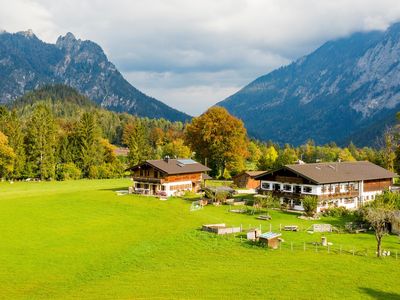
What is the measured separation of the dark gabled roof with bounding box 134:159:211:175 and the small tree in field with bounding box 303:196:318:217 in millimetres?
23758

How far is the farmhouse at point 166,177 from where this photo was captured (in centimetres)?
7619

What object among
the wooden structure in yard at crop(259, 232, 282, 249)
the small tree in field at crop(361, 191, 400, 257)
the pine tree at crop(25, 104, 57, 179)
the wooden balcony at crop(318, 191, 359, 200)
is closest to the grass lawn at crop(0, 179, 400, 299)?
the wooden structure in yard at crop(259, 232, 282, 249)

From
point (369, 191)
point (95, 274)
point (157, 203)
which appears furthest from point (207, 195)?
point (95, 274)

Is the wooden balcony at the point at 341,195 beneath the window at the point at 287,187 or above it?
beneath

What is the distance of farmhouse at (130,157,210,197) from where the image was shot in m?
76.2

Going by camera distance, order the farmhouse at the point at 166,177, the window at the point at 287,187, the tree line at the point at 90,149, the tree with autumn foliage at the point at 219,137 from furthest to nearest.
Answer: the tree line at the point at 90,149 < the tree with autumn foliage at the point at 219,137 < the farmhouse at the point at 166,177 < the window at the point at 287,187

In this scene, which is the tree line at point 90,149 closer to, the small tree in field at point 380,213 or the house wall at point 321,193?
the house wall at point 321,193

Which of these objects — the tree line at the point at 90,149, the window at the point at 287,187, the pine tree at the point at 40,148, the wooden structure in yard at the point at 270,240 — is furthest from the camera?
the pine tree at the point at 40,148

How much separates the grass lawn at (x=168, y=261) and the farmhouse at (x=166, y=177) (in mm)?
17910

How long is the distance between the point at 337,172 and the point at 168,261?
40037 mm

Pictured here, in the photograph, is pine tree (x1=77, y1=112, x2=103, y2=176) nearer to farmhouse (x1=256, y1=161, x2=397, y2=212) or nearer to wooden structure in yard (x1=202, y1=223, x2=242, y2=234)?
farmhouse (x1=256, y1=161, x2=397, y2=212)

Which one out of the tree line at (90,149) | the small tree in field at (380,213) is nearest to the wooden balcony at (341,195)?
the small tree in field at (380,213)

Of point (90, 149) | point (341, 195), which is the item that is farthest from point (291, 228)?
point (90, 149)

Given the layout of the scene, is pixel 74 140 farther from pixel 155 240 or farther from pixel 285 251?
pixel 285 251
